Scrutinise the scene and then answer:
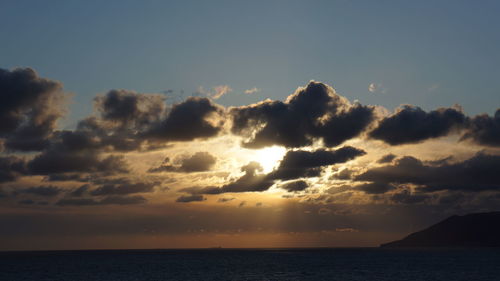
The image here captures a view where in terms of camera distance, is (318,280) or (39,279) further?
(39,279)

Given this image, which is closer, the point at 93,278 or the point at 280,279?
the point at 280,279

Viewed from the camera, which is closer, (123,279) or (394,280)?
(394,280)

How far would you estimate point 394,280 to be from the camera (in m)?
145

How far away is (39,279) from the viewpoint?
157250 millimetres

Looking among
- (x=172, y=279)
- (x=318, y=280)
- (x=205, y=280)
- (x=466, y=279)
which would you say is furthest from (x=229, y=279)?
(x=466, y=279)

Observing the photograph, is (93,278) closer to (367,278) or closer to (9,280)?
(9,280)

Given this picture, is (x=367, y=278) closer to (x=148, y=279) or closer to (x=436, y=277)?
(x=436, y=277)

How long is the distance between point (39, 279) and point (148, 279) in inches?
1367

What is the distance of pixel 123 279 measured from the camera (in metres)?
154

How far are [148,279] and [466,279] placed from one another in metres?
94.0

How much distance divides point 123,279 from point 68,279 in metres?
17.7

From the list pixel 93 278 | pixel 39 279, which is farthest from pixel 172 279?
pixel 39 279

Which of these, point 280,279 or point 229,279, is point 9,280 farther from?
point 280,279

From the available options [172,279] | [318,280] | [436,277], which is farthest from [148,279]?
[436,277]
